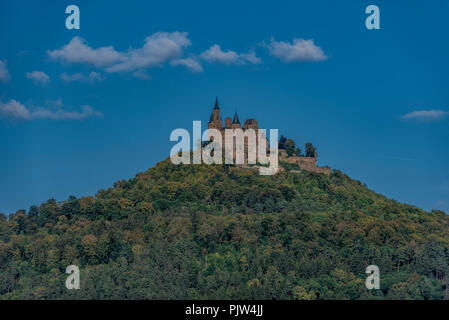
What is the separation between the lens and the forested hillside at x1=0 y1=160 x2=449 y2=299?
67438mm

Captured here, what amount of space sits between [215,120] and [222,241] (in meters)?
28.7

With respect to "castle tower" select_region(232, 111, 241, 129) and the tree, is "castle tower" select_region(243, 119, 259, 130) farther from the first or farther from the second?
the tree

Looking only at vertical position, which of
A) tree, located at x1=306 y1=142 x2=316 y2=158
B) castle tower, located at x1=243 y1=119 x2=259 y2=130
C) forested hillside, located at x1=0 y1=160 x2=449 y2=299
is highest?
castle tower, located at x1=243 y1=119 x2=259 y2=130

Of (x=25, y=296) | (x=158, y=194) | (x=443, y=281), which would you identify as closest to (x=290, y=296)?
(x=443, y=281)

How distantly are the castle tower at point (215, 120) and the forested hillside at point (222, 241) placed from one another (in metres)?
7.91

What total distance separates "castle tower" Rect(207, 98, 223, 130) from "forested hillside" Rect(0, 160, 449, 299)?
7913mm

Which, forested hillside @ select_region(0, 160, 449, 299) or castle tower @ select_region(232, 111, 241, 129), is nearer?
forested hillside @ select_region(0, 160, 449, 299)

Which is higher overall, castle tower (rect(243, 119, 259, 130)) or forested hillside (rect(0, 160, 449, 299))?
castle tower (rect(243, 119, 259, 130))

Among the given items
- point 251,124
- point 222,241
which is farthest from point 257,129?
point 222,241

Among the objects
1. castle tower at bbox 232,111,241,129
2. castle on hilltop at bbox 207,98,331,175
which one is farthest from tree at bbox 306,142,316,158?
castle tower at bbox 232,111,241,129
